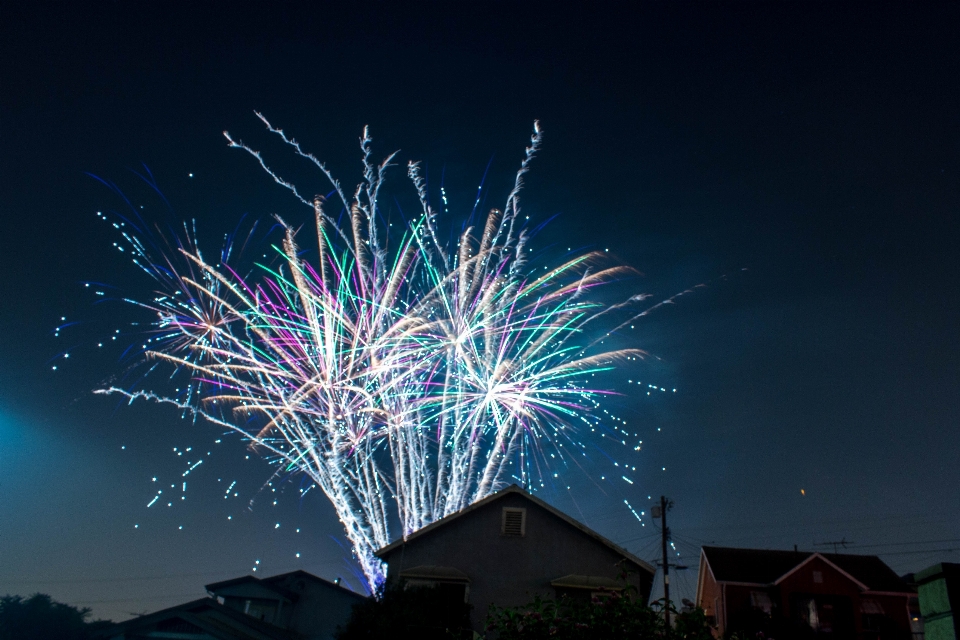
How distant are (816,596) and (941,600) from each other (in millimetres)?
34403

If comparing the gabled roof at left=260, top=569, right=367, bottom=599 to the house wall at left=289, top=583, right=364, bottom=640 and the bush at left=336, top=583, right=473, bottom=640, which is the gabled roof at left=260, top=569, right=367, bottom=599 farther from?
the bush at left=336, top=583, right=473, bottom=640

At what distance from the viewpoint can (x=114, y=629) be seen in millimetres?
24047

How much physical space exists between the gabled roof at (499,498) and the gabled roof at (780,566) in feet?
54.6

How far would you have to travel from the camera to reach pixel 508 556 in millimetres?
23281

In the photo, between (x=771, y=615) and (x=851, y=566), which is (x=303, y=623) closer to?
(x=771, y=615)

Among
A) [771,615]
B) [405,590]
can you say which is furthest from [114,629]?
[771,615]

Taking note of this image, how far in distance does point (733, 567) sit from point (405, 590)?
23836 millimetres

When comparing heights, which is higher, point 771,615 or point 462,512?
point 462,512

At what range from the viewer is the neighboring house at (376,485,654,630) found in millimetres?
22594

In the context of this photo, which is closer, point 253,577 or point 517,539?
point 517,539

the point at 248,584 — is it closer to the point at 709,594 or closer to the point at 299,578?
the point at 299,578

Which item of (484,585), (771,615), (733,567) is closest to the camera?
(484,585)

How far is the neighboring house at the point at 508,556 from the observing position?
2259 centimetres

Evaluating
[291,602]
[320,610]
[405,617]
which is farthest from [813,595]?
[291,602]
